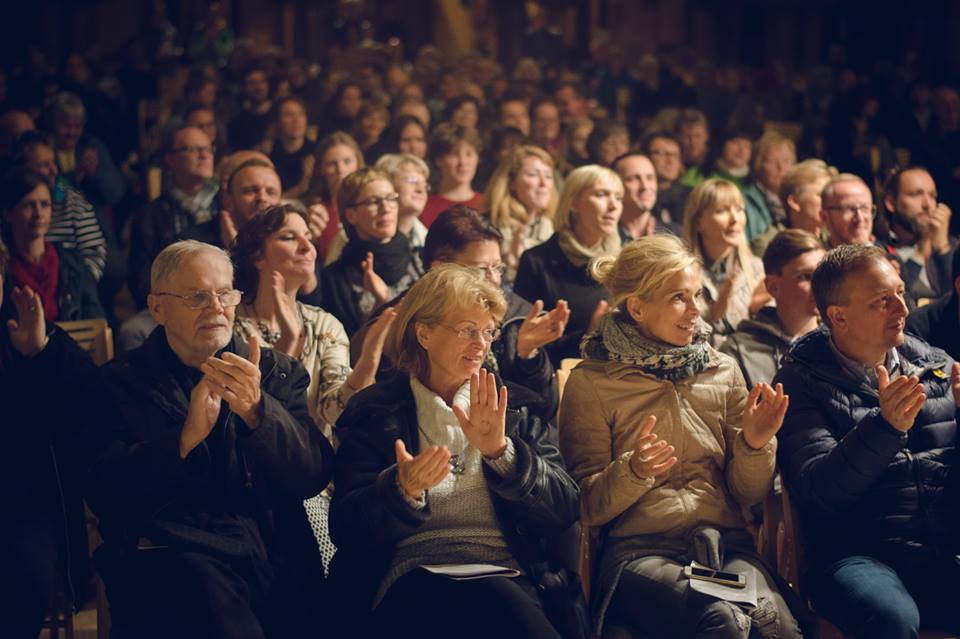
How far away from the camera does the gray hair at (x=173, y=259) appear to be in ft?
10.9

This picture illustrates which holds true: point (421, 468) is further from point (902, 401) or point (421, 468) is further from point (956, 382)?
point (956, 382)

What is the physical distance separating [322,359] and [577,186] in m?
1.66

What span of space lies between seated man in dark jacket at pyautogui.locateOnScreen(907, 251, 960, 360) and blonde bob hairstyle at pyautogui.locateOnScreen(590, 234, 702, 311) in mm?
992

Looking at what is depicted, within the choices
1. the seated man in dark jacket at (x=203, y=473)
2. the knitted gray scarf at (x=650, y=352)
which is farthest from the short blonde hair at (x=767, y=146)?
the seated man in dark jacket at (x=203, y=473)

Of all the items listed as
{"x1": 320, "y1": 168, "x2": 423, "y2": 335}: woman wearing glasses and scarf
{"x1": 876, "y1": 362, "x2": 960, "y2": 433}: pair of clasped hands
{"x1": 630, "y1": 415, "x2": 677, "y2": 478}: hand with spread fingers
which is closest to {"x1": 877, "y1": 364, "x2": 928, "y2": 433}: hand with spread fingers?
{"x1": 876, "y1": 362, "x2": 960, "y2": 433}: pair of clasped hands

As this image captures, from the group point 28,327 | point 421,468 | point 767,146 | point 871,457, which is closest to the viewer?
point 421,468

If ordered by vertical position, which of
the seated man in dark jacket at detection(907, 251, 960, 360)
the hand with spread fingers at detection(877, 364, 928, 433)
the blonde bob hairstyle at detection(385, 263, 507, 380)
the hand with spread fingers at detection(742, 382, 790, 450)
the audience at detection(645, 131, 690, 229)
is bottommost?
the audience at detection(645, 131, 690, 229)

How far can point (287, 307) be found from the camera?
402cm

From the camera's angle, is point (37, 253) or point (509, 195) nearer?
point (37, 253)

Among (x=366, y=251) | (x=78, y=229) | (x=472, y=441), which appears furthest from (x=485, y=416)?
(x=78, y=229)

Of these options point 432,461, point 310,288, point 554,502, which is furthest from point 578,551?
point 310,288

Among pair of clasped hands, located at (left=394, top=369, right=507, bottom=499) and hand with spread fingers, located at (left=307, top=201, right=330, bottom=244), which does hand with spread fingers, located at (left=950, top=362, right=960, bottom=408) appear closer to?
pair of clasped hands, located at (left=394, top=369, right=507, bottom=499)

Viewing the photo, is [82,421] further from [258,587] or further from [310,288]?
[310,288]

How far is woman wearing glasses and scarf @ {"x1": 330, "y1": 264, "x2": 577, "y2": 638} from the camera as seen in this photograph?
303cm
